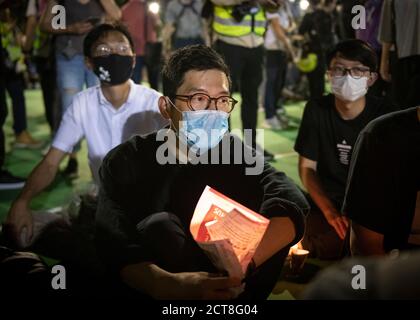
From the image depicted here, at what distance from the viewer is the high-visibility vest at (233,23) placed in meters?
5.00

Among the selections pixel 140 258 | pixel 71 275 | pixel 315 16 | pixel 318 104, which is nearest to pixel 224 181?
pixel 140 258

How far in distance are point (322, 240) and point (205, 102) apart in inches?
51.7

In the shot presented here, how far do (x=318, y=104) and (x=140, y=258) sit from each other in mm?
1815

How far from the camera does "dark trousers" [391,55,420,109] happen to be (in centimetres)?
420

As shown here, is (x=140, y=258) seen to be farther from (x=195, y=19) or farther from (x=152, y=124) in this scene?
(x=195, y=19)

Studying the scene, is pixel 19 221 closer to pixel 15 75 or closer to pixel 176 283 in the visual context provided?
pixel 176 283

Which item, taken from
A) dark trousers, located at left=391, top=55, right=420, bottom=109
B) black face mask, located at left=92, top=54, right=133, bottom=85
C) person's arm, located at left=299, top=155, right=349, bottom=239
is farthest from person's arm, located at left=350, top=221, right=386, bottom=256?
dark trousers, located at left=391, top=55, right=420, bottom=109

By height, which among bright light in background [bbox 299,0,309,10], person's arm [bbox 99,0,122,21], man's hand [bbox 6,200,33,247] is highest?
bright light in background [bbox 299,0,309,10]

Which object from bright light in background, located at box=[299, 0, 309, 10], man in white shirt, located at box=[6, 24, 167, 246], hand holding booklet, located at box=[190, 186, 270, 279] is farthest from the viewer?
bright light in background, located at box=[299, 0, 309, 10]

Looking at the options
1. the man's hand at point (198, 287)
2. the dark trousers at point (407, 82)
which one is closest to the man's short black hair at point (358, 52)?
the dark trousers at point (407, 82)

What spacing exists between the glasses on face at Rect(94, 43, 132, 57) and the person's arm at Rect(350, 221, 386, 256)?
1.85 meters

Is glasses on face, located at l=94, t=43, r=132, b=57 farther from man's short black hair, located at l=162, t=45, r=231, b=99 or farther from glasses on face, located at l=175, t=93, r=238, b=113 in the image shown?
glasses on face, located at l=175, t=93, r=238, b=113

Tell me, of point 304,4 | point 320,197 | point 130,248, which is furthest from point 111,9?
point 304,4

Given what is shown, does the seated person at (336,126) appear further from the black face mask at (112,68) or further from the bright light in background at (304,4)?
the bright light in background at (304,4)
